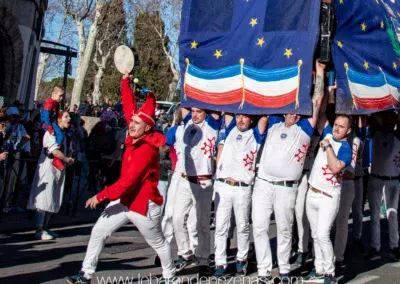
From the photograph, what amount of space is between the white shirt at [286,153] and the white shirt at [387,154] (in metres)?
2.78

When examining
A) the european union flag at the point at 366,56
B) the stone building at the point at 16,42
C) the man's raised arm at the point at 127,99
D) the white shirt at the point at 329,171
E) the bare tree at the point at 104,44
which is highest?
the bare tree at the point at 104,44

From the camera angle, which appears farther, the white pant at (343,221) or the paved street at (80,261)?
the white pant at (343,221)

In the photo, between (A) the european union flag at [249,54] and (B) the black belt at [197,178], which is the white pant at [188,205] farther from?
(A) the european union flag at [249,54]

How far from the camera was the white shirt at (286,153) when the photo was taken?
27.3 feet

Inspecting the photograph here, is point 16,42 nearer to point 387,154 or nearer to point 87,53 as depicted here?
point 87,53

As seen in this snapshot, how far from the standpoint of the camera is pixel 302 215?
977 cm

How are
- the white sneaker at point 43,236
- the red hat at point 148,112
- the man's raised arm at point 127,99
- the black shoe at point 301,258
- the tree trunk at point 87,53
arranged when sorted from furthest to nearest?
the tree trunk at point 87,53 → the white sneaker at point 43,236 → the black shoe at point 301,258 → the man's raised arm at point 127,99 → the red hat at point 148,112

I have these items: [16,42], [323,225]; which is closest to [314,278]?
[323,225]

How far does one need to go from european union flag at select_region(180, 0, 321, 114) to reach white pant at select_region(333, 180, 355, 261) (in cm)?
182

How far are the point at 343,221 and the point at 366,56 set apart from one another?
220 cm

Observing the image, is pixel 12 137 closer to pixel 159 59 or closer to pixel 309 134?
pixel 309 134

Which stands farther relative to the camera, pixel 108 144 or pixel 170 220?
pixel 108 144

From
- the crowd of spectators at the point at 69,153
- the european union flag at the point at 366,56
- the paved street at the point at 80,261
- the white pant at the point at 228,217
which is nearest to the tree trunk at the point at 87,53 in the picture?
the crowd of spectators at the point at 69,153

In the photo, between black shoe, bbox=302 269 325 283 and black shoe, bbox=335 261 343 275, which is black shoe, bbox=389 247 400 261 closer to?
black shoe, bbox=335 261 343 275
